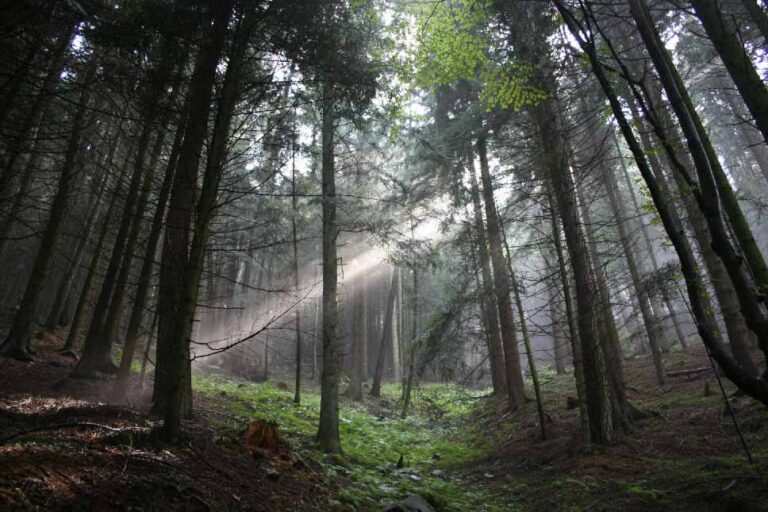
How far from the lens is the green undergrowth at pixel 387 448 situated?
611 centimetres

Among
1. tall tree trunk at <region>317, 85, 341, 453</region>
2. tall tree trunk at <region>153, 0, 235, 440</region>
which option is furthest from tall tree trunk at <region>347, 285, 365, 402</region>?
tall tree trunk at <region>153, 0, 235, 440</region>

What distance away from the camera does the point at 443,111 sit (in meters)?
14.6

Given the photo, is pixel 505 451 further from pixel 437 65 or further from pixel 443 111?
pixel 443 111

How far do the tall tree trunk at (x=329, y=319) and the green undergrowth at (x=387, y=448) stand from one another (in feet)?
1.59

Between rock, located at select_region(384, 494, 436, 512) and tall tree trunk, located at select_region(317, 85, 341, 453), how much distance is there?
355 centimetres

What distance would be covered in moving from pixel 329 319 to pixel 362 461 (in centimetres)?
293

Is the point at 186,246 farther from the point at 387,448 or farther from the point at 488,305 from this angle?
the point at 488,305

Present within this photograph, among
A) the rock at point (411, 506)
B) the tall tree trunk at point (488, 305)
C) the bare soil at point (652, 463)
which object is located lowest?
the rock at point (411, 506)

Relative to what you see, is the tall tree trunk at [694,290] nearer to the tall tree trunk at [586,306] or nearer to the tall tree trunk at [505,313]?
the tall tree trunk at [586,306]

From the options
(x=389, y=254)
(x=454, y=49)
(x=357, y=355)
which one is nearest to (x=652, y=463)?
(x=454, y=49)

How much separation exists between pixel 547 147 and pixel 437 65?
3.21m

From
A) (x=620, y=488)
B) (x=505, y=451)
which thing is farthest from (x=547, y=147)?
(x=505, y=451)

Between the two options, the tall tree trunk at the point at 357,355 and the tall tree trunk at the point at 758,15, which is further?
the tall tree trunk at the point at 357,355

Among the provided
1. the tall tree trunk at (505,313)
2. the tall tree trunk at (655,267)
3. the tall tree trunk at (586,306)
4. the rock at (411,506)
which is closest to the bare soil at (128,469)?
the rock at (411,506)
